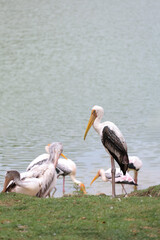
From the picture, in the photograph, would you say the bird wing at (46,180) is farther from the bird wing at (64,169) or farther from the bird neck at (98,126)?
the bird wing at (64,169)

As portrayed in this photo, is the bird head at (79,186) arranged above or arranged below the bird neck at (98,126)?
below

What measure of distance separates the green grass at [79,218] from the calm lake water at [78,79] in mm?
4183

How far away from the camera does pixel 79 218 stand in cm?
674

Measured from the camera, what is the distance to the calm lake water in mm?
15406

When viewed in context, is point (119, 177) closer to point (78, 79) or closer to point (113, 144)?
point (113, 144)

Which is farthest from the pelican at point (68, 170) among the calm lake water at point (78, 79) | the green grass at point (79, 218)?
the green grass at point (79, 218)

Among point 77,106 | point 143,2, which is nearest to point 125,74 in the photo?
point 77,106

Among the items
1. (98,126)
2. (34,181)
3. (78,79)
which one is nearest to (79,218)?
(34,181)

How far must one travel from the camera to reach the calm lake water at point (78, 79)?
1541cm

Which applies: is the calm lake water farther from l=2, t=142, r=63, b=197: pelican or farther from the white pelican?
l=2, t=142, r=63, b=197: pelican

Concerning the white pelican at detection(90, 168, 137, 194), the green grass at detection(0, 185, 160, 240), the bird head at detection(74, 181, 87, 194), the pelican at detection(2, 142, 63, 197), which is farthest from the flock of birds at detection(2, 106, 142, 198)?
the white pelican at detection(90, 168, 137, 194)

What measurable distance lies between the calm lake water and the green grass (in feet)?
13.7

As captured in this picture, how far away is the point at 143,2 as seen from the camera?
168ft

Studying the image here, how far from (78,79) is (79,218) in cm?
2043
